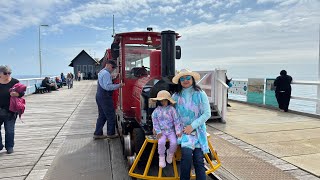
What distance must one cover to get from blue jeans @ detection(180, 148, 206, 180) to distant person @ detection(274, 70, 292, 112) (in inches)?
290

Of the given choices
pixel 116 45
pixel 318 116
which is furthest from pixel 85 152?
pixel 318 116

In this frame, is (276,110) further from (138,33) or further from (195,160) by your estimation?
(195,160)

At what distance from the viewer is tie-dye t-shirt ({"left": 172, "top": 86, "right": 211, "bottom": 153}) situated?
330 centimetres

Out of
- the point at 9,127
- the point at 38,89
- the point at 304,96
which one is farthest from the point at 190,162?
the point at 38,89

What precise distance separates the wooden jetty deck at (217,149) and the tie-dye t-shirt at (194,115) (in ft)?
3.41

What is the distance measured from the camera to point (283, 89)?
975 cm

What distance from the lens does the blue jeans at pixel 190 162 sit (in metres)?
3.28

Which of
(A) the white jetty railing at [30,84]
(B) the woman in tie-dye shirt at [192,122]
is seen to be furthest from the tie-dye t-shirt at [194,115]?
(A) the white jetty railing at [30,84]

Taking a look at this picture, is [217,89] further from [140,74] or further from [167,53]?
[167,53]

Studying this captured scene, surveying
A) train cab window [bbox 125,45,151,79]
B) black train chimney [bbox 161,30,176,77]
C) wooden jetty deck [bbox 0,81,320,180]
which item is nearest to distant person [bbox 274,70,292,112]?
wooden jetty deck [bbox 0,81,320,180]

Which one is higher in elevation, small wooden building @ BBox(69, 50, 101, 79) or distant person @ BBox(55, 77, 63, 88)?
small wooden building @ BBox(69, 50, 101, 79)

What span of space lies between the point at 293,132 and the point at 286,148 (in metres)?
1.47

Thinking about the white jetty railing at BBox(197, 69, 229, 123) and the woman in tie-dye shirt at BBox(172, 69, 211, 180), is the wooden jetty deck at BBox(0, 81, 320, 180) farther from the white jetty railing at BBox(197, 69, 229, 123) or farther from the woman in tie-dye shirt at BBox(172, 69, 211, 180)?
the woman in tie-dye shirt at BBox(172, 69, 211, 180)

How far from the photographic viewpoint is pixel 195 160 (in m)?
3.37
